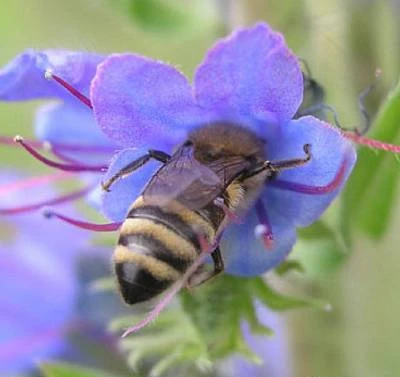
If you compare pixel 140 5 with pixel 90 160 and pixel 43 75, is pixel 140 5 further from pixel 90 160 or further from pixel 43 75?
pixel 43 75

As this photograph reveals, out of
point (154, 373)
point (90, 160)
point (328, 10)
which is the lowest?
point (154, 373)

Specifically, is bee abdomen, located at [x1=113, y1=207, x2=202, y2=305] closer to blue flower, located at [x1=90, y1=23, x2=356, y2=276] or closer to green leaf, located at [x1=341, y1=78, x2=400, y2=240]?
blue flower, located at [x1=90, y1=23, x2=356, y2=276]

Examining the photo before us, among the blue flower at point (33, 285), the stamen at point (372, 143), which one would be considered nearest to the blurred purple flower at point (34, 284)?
the blue flower at point (33, 285)

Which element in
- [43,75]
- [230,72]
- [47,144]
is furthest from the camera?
[47,144]

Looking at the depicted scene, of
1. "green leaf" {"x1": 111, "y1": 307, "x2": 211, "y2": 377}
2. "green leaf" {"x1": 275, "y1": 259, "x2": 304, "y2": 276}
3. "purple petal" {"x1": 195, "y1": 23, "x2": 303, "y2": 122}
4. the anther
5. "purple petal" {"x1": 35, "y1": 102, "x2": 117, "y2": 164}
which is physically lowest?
"green leaf" {"x1": 111, "y1": 307, "x2": 211, "y2": 377}

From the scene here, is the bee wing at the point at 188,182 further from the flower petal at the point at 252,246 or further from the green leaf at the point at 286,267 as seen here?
the green leaf at the point at 286,267

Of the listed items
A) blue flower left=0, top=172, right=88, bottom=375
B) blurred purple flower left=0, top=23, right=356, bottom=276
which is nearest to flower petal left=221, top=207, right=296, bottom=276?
blurred purple flower left=0, top=23, right=356, bottom=276

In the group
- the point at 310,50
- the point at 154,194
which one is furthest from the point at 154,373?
the point at 310,50

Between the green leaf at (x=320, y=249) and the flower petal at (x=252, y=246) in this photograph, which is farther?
the green leaf at (x=320, y=249)
